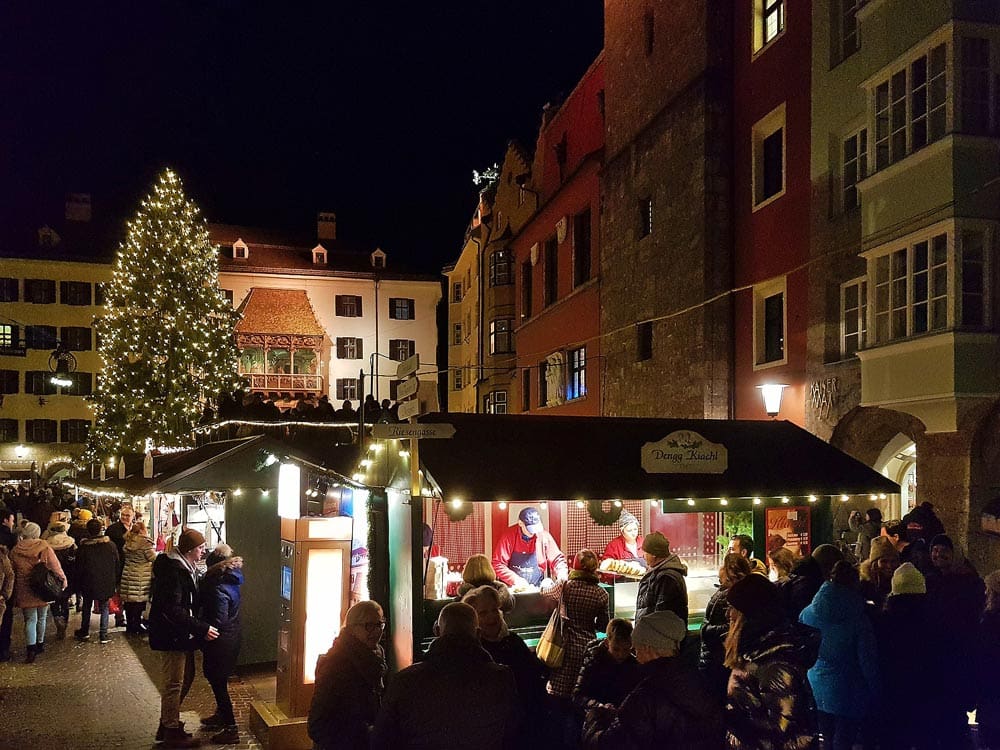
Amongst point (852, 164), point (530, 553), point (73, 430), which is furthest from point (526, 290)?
point (73, 430)

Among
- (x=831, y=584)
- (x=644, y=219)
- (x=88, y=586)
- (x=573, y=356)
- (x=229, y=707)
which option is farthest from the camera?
(x=573, y=356)

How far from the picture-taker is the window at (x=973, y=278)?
1197 centimetres

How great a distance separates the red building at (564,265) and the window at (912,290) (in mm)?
10835

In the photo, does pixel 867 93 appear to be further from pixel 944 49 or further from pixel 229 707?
pixel 229 707

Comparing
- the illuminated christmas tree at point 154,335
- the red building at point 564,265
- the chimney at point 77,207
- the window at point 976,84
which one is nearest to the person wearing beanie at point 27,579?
the window at point 976,84

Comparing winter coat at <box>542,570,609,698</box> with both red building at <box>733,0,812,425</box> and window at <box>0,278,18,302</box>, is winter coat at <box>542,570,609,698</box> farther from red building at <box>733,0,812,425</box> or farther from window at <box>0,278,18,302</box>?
window at <box>0,278,18,302</box>

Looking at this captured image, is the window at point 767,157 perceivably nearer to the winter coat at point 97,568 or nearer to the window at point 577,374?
the window at point 577,374

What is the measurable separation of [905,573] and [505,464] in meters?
3.73

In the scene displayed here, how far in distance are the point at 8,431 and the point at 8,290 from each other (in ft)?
26.5

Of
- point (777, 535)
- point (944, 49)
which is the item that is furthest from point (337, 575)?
point (944, 49)

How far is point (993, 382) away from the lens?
1166 centimetres

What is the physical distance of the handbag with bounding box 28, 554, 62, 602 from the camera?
1167 centimetres

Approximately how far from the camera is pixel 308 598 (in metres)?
8.65

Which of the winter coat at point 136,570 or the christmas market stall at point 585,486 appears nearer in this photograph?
the christmas market stall at point 585,486
